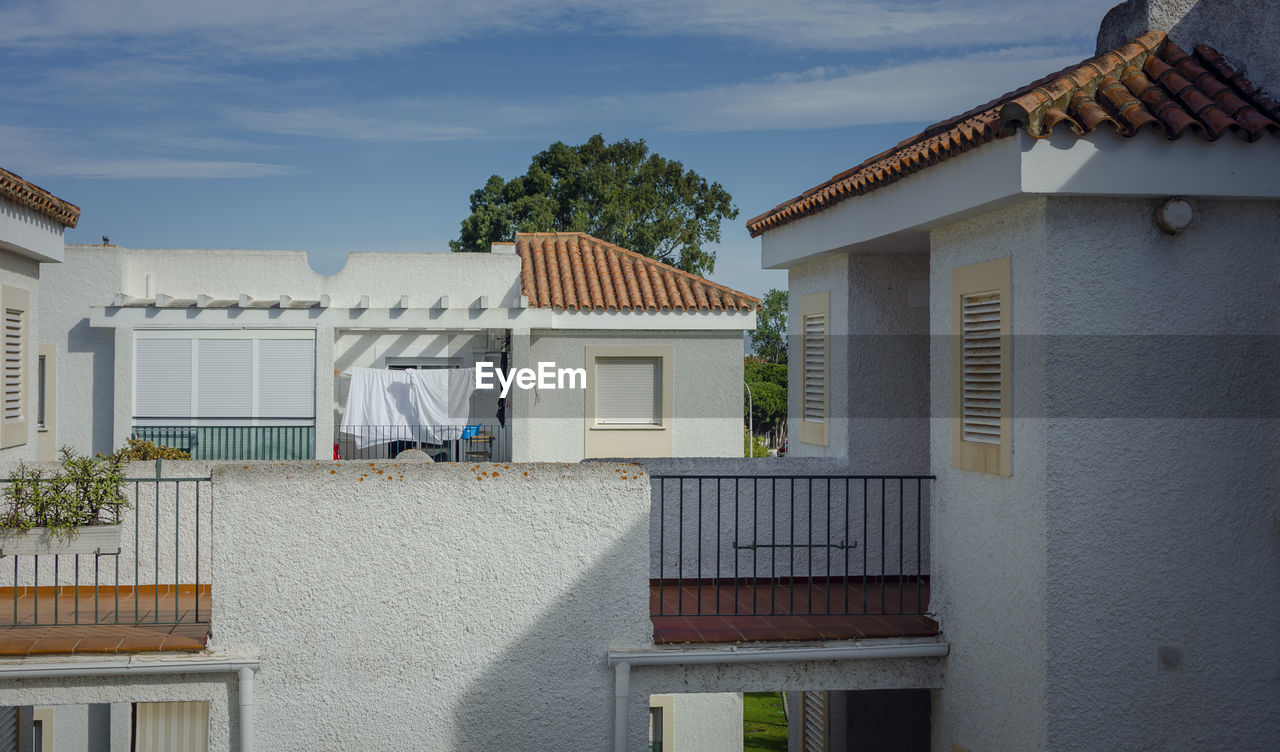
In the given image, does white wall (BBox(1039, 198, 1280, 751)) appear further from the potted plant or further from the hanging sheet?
the hanging sheet

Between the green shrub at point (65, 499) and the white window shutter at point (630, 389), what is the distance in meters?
14.2

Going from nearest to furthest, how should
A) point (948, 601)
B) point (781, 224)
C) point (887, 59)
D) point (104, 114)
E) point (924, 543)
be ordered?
point (948, 601) → point (924, 543) → point (781, 224) → point (104, 114) → point (887, 59)

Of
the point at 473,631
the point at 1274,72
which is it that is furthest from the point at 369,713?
the point at 1274,72

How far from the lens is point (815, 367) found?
10719 mm

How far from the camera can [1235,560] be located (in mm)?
6926

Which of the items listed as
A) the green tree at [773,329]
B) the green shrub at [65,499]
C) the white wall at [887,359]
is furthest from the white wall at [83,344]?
the green tree at [773,329]

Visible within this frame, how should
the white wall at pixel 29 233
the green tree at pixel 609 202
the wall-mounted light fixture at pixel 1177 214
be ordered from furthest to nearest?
1. the green tree at pixel 609 202
2. the white wall at pixel 29 233
3. the wall-mounted light fixture at pixel 1177 214

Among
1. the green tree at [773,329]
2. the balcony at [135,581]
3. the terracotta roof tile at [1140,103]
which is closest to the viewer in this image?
the terracotta roof tile at [1140,103]

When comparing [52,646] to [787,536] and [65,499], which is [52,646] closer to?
[65,499]

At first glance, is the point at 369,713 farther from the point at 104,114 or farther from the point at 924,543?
the point at 104,114

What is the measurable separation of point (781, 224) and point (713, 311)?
11.1 m

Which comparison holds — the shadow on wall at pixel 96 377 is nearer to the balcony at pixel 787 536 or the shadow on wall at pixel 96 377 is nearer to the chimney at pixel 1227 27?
the balcony at pixel 787 536

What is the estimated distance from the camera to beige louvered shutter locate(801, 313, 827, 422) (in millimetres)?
10477

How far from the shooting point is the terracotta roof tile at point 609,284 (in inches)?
856
